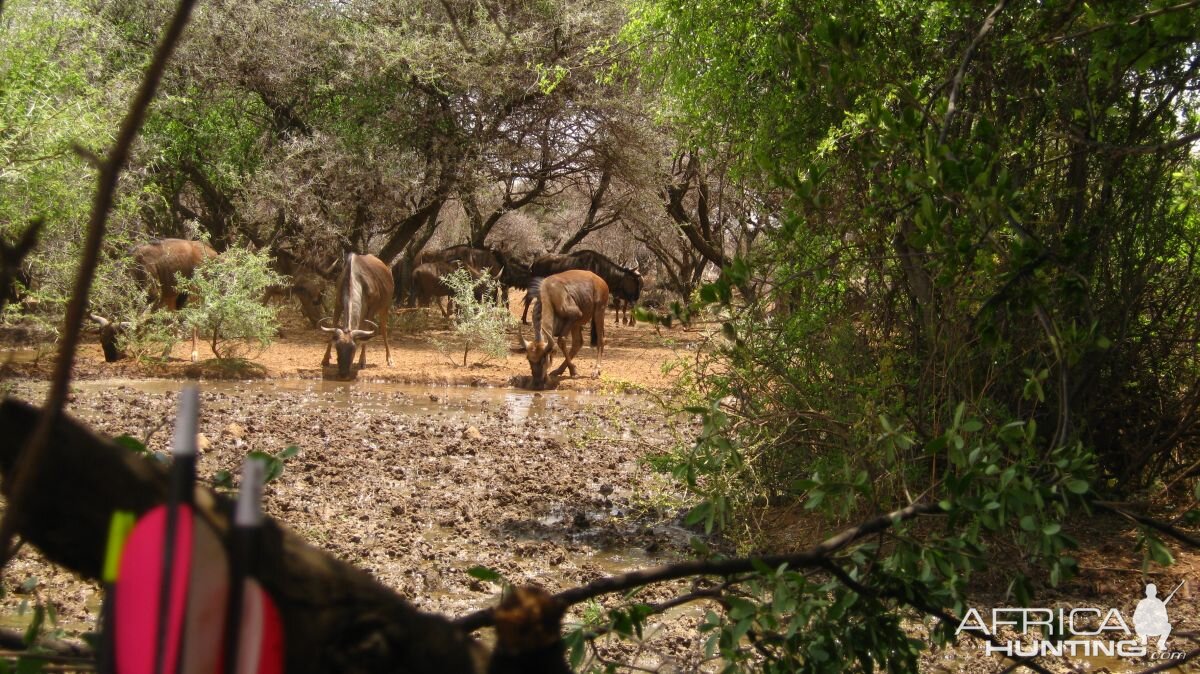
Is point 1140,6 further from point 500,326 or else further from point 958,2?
point 500,326

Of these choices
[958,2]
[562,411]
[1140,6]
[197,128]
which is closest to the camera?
[958,2]

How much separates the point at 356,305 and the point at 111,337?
349 cm

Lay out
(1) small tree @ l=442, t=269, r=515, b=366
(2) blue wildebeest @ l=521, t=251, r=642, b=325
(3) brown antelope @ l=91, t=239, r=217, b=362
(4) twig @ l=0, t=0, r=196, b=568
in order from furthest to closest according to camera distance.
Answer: (2) blue wildebeest @ l=521, t=251, r=642, b=325 < (1) small tree @ l=442, t=269, r=515, b=366 < (3) brown antelope @ l=91, t=239, r=217, b=362 < (4) twig @ l=0, t=0, r=196, b=568

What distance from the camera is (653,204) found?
72.2 feet

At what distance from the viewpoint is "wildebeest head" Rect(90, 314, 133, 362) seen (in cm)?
1455

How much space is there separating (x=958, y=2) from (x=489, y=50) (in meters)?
15.0

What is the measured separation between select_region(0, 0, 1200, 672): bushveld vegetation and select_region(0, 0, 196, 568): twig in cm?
4

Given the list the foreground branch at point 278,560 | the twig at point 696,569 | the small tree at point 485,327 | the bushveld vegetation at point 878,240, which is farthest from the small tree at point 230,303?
the foreground branch at point 278,560

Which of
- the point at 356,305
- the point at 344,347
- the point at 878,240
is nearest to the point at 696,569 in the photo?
the point at 878,240

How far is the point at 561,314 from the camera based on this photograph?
54.0ft

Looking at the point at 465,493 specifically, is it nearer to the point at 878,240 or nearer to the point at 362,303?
the point at 878,240

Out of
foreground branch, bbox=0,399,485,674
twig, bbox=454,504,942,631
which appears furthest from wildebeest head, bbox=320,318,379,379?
foreground branch, bbox=0,399,485,674

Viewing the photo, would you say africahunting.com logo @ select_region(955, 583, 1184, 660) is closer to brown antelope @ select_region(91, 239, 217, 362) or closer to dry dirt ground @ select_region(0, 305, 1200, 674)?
dry dirt ground @ select_region(0, 305, 1200, 674)

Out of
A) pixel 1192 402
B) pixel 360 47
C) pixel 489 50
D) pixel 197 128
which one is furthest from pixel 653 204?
pixel 1192 402
